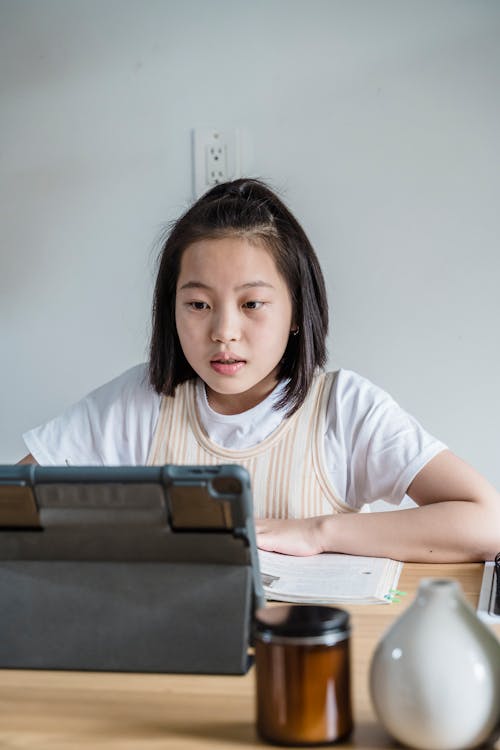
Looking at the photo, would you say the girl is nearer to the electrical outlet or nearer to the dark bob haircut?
the dark bob haircut

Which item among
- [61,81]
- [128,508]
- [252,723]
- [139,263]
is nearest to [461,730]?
[252,723]

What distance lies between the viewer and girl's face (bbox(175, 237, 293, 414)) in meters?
1.39

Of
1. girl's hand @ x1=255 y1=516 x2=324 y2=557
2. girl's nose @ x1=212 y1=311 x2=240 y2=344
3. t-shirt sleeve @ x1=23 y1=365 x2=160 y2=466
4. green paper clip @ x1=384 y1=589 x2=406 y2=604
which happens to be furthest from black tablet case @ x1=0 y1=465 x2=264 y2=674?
t-shirt sleeve @ x1=23 y1=365 x2=160 y2=466

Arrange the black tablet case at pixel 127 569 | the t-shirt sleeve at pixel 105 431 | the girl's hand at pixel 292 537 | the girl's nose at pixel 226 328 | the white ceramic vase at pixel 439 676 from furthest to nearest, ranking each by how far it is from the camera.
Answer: the t-shirt sleeve at pixel 105 431, the girl's nose at pixel 226 328, the girl's hand at pixel 292 537, the black tablet case at pixel 127 569, the white ceramic vase at pixel 439 676

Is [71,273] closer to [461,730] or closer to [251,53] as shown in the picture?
[251,53]

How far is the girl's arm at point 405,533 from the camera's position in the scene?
1188 mm

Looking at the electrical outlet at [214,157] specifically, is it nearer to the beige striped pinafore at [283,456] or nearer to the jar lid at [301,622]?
the beige striped pinafore at [283,456]

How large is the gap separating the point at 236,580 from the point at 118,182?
1644 millimetres

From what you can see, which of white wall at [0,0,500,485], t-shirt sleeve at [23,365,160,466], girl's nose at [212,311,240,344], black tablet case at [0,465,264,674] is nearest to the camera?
black tablet case at [0,465,264,674]

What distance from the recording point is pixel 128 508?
0.75 metres

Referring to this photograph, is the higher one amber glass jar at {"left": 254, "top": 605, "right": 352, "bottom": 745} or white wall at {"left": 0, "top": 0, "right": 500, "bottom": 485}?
white wall at {"left": 0, "top": 0, "right": 500, "bottom": 485}

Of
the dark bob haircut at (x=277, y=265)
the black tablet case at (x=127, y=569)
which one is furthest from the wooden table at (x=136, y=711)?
the dark bob haircut at (x=277, y=265)

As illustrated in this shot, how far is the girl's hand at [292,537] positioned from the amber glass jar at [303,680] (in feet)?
1.81

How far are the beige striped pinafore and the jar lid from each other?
803 millimetres
